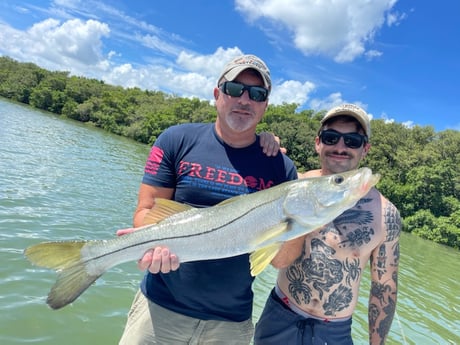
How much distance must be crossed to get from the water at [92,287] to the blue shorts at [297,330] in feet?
12.2

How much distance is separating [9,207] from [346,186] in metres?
11.0

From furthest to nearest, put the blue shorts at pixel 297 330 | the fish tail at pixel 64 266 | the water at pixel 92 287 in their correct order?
the water at pixel 92 287 < the blue shorts at pixel 297 330 < the fish tail at pixel 64 266

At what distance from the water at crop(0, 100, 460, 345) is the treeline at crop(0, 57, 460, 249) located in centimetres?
1673

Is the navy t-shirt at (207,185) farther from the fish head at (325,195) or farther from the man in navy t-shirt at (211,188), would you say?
the fish head at (325,195)

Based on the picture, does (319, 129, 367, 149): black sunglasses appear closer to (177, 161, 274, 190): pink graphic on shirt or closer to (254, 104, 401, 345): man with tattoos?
(254, 104, 401, 345): man with tattoos

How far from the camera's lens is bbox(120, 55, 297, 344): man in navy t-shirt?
10.3 ft

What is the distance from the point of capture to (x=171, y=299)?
10.4 feet

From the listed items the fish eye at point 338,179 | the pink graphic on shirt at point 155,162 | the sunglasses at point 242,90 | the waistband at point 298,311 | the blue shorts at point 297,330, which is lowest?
the blue shorts at point 297,330

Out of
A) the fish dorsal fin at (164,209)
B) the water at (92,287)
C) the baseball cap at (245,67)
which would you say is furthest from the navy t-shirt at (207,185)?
the water at (92,287)

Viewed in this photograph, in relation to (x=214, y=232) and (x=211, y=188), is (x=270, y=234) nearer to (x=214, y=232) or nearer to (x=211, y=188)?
(x=214, y=232)

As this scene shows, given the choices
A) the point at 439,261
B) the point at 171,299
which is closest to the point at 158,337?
the point at 171,299

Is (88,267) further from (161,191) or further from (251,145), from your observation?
(251,145)

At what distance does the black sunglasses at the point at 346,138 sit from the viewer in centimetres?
371

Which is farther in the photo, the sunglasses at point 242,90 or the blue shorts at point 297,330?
the blue shorts at point 297,330
